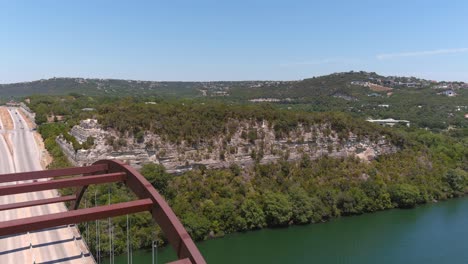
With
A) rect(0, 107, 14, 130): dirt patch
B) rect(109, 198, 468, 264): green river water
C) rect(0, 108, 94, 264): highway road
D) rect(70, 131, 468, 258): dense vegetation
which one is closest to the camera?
rect(0, 108, 94, 264): highway road

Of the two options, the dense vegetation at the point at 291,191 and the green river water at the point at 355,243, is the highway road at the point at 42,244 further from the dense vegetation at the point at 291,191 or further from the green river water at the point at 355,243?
the green river water at the point at 355,243

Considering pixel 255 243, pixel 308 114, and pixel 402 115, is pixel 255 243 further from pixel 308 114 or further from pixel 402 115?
pixel 402 115

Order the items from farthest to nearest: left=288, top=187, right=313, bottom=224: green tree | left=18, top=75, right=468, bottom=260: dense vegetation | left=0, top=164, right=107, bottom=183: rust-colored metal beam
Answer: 1. left=288, top=187, right=313, bottom=224: green tree
2. left=18, top=75, right=468, bottom=260: dense vegetation
3. left=0, top=164, right=107, bottom=183: rust-colored metal beam

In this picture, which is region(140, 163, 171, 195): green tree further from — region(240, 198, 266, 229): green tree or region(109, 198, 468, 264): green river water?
region(240, 198, 266, 229): green tree

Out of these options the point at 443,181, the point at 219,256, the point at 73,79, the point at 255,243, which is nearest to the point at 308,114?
the point at 443,181

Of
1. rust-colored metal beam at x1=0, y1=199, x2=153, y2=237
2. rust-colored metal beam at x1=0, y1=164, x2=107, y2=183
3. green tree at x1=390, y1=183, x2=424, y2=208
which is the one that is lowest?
green tree at x1=390, y1=183, x2=424, y2=208

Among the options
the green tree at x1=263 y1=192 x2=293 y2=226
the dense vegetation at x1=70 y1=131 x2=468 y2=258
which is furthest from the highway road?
the green tree at x1=263 y1=192 x2=293 y2=226

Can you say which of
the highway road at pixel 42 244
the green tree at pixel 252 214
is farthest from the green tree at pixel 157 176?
the highway road at pixel 42 244

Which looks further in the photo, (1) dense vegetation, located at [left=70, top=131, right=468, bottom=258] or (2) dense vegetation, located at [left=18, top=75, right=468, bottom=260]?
(2) dense vegetation, located at [left=18, top=75, right=468, bottom=260]
